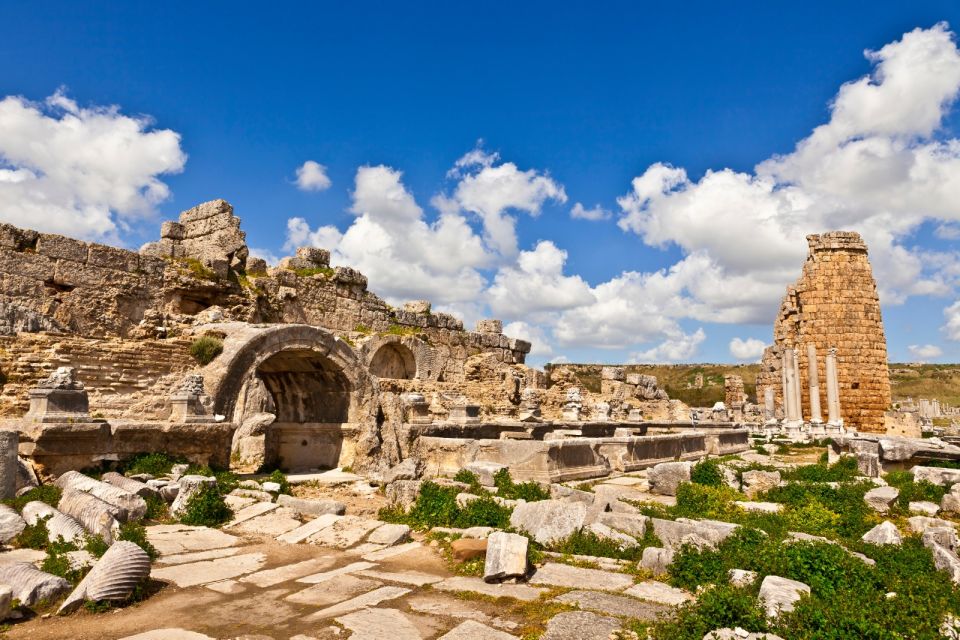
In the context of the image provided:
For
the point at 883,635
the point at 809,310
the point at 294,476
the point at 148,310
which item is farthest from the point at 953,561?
the point at 809,310

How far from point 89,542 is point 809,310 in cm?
3166

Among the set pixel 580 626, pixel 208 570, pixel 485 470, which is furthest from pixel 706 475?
pixel 208 570

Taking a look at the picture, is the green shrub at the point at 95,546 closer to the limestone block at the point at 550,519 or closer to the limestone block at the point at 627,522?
the limestone block at the point at 550,519

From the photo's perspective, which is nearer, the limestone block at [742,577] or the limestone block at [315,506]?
the limestone block at [742,577]

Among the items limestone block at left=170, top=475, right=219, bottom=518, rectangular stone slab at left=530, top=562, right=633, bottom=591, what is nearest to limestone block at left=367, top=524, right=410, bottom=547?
rectangular stone slab at left=530, top=562, right=633, bottom=591

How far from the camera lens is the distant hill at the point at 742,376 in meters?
66.1

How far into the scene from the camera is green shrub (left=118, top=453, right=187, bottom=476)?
30.2 ft

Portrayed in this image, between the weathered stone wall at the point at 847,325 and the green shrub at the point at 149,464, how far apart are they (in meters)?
28.7

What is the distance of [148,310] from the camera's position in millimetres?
16172

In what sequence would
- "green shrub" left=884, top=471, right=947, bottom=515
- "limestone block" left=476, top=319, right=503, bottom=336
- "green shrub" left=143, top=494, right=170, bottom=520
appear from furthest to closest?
"limestone block" left=476, top=319, right=503, bottom=336, "green shrub" left=884, top=471, right=947, bottom=515, "green shrub" left=143, top=494, right=170, bottom=520

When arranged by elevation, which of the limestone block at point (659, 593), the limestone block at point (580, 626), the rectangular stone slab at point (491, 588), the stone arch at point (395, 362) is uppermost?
the stone arch at point (395, 362)

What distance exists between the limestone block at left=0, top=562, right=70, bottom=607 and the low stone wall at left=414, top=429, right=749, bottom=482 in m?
6.12

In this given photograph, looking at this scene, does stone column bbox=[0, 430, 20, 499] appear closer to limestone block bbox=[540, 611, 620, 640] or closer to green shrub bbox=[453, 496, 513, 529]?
green shrub bbox=[453, 496, 513, 529]

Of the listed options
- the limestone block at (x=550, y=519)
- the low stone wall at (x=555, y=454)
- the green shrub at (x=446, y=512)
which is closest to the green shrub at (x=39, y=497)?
the green shrub at (x=446, y=512)
